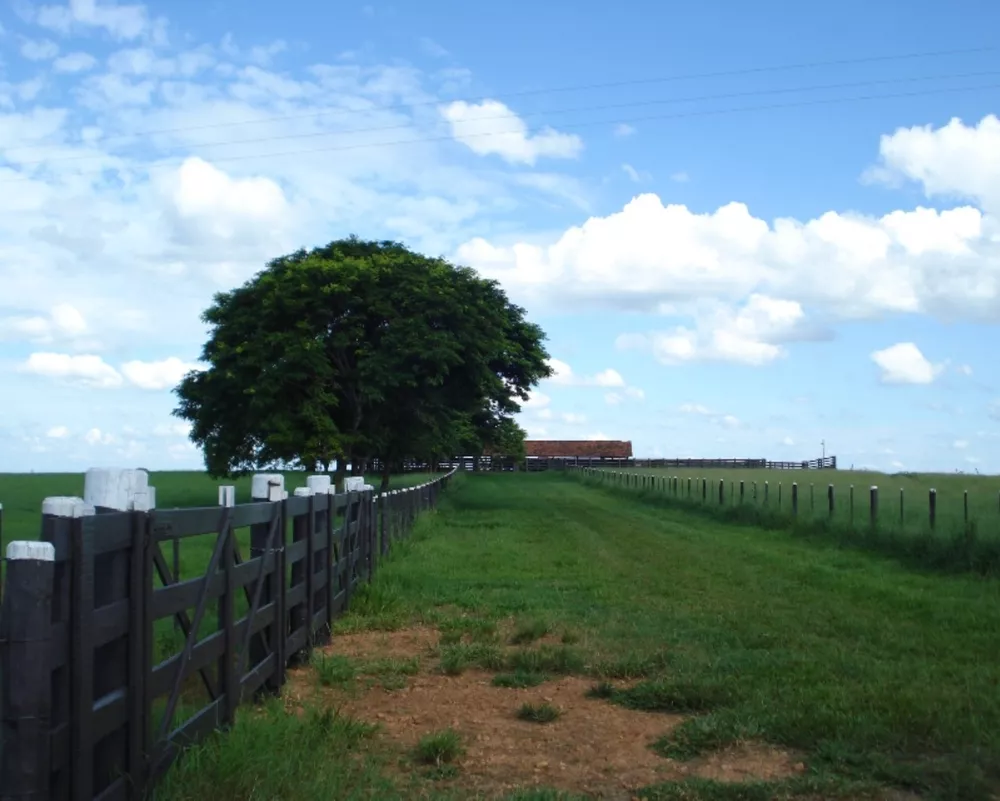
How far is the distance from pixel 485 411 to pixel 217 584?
130 feet

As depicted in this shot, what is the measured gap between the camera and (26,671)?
13.3ft

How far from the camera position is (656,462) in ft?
334

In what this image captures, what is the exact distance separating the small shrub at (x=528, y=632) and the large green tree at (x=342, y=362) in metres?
21.5

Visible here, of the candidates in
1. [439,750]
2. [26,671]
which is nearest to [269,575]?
[439,750]

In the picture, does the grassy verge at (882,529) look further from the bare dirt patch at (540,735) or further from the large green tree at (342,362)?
the bare dirt patch at (540,735)

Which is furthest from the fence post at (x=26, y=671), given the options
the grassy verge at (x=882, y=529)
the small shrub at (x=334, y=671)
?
the grassy verge at (x=882, y=529)

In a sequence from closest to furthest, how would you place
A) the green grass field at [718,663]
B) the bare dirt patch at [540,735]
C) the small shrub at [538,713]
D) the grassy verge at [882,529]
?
the green grass field at [718,663], the bare dirt patch at [540,735], the small shrub at [538,713], the grassy verge at [882,529]

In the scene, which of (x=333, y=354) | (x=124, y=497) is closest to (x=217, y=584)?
(x=124, y=497)

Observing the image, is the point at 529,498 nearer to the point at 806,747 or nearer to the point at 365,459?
the point at 365,459

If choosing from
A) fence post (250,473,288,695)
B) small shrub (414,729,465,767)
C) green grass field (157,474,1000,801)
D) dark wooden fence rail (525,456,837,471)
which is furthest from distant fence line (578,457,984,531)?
dark wooden fence rail (525,456,837,471)

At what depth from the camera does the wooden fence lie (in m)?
4.06

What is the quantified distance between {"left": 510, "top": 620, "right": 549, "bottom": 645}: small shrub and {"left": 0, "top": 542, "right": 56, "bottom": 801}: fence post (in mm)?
7032

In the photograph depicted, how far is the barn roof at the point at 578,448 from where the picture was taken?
4385 inches

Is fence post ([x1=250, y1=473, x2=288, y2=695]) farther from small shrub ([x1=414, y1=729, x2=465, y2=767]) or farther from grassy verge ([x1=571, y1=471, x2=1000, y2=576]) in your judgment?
grassy verge ([x1=571, y1=471, x2=1000, y2=576])
